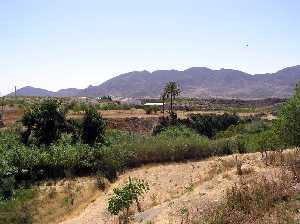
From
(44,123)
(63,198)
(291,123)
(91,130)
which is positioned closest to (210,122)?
(91,130)

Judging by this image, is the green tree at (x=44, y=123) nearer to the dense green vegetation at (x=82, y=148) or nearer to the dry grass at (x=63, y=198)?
the dense green vegetation at (x=82, y=148)

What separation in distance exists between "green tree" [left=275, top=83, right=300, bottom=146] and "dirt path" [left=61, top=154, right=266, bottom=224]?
1892 mm

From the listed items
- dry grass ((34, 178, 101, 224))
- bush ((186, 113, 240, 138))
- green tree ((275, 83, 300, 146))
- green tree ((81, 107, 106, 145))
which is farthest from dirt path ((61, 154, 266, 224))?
bush ((186, 113, 240, 138))

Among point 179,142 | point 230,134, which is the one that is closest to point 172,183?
point 179,142

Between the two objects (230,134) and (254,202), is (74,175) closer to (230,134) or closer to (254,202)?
(254,202)

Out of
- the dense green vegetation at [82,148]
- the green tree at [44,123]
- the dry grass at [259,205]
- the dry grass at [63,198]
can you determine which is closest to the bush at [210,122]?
the dense green vegetation at [82,148]

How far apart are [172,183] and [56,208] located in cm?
659

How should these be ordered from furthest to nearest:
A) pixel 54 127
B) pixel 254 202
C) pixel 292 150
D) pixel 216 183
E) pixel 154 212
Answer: pixel 54 127
pixel 292 150
pixel 216 183
pixel 154 212
pixel 254 202

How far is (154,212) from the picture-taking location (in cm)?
1980

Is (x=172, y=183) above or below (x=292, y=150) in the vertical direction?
below

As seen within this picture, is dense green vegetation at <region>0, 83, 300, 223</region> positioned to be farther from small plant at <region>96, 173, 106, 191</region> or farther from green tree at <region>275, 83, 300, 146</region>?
small plant at <region>96, 173, 106, 191</region>

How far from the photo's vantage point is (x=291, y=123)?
24.3 metres

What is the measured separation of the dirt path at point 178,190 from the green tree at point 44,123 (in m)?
10.6

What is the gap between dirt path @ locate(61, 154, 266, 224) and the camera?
60.5 feet
